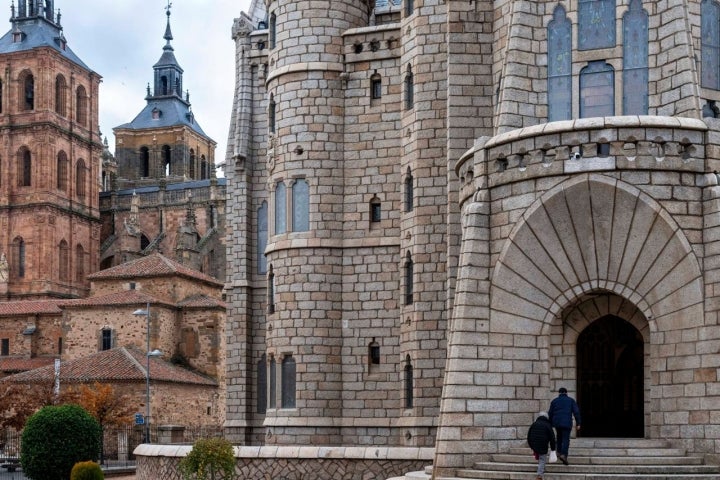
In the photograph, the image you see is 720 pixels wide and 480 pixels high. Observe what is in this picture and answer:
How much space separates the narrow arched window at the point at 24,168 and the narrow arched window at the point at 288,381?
2764 inches

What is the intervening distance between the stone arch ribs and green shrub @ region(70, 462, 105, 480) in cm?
1509

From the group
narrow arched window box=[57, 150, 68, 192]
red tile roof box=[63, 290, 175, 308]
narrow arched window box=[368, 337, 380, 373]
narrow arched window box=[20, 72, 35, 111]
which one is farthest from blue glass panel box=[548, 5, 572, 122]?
narrow arched window box=[20, 72, 35, 111]

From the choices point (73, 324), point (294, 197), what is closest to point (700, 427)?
point (294, 197)

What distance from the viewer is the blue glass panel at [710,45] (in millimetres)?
25047

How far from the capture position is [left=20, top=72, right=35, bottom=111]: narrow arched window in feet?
328

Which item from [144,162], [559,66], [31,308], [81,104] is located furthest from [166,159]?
[559,66]

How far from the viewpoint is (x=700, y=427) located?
22.4 metres

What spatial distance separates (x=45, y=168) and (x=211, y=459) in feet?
241

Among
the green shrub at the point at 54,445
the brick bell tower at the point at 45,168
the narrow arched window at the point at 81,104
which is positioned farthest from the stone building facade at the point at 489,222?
the narrow arched window at the point at 81,104

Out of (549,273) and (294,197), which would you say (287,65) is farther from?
(549,273)

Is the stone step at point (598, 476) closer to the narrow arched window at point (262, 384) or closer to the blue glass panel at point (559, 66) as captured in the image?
the blue glass panel at point (559, 66)

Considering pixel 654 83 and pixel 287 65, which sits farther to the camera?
pixel 287 65

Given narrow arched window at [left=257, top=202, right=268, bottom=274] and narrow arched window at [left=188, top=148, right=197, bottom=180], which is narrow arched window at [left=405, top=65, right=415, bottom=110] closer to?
narrow arched window at [left=257, top=202, right=268, bottom=274]

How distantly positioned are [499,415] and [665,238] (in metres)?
4.26
